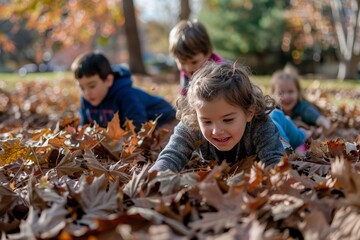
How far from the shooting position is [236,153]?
268 cm

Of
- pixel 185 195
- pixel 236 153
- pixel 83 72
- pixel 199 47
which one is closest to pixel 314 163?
pixel 236 153

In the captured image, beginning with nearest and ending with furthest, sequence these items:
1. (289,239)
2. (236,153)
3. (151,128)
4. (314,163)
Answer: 1. (289,239)
2. (314,163)
3. (236,153)
4. (151,128)

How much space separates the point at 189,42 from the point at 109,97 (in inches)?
39.2

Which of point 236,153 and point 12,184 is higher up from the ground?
point 12,184

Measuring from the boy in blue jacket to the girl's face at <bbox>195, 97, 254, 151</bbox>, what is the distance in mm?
2049

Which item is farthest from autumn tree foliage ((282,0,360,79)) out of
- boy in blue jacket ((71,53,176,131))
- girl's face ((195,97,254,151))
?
girl's face ((195,97,254,151))

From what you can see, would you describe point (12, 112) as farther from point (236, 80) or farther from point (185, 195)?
point (185, 195)

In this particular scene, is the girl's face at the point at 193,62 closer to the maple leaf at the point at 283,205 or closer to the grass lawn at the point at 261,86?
the grass lawn at the point at 261,86

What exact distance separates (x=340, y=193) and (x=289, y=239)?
0.38 meters

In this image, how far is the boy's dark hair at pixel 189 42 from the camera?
448cm

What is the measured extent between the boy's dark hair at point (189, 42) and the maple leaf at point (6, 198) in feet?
9.26

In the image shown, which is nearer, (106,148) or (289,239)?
(289,239)

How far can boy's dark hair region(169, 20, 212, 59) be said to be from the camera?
4480 mm

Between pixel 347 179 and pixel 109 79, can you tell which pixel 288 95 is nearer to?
pixel 109 79
